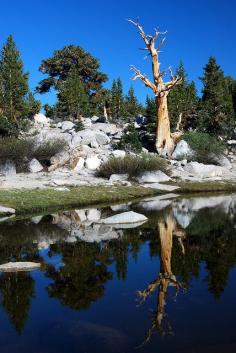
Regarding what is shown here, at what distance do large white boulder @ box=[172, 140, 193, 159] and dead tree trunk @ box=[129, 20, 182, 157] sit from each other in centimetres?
96

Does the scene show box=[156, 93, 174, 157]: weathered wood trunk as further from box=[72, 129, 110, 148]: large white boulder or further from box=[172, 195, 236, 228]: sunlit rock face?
box=[172, 195, 236, 228]: sunlit rock face

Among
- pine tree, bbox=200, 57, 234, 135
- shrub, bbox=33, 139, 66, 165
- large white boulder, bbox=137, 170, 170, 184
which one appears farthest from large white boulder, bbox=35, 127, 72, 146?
pine tree, bbox=200, 57, 234, 135

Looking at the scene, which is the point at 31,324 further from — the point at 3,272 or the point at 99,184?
the point at 99,184

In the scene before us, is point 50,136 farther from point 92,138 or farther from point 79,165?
point 79,165

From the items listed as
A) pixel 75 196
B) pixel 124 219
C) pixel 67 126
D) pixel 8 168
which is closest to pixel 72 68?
pixel 67 126

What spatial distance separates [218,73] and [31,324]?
55.5 metres

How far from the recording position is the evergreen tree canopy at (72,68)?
69.7 metres

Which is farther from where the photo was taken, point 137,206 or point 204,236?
point 137,206

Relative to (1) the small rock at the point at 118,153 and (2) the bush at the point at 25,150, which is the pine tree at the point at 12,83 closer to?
(2) the bush at the point at 25,150

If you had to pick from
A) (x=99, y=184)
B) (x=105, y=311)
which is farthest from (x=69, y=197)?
(x=105, y=311)

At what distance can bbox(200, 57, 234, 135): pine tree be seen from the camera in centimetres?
5575

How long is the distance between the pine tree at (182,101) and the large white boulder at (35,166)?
24.8 metres

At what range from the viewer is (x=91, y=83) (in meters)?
69.8

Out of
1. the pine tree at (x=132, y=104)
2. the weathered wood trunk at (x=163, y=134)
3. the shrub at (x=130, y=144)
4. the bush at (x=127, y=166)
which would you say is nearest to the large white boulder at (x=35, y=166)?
the bush at (x=127, y=166)
